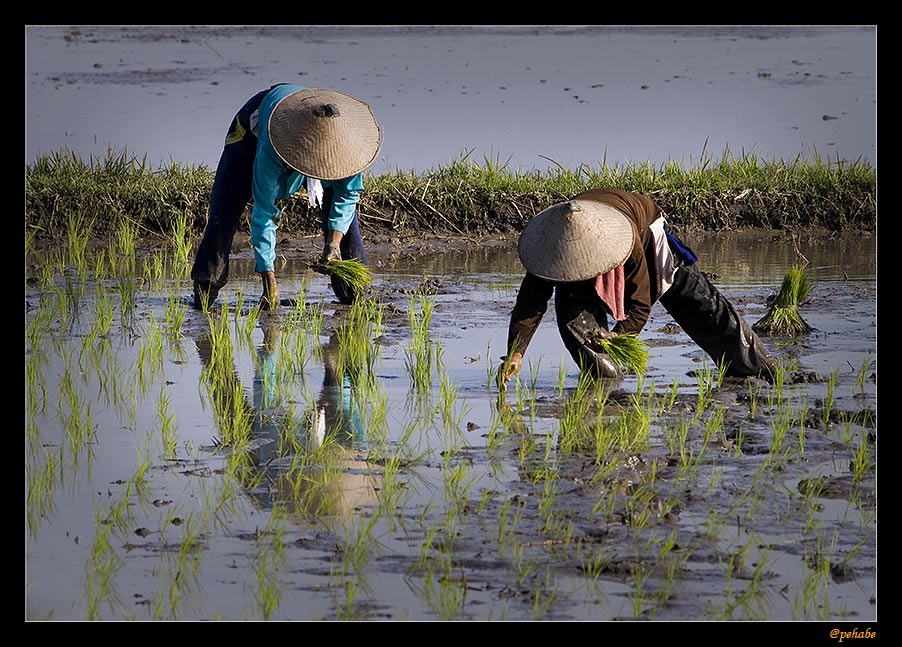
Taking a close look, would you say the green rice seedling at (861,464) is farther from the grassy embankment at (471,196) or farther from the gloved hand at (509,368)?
the grassy embankment at (471,196)

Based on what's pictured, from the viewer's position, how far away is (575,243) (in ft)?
13.5

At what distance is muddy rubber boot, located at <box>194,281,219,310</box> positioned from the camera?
6.15m

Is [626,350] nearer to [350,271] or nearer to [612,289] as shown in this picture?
[612,289]

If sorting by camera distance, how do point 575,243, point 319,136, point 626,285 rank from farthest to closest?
point 319,136, point 626,285, point 575,243

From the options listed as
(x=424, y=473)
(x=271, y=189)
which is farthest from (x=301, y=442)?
(x=271, y=189)

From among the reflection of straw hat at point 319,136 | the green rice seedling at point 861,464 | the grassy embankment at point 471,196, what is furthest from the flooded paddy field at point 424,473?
the grassy embankment at point 471,196

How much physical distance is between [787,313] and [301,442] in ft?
8.46

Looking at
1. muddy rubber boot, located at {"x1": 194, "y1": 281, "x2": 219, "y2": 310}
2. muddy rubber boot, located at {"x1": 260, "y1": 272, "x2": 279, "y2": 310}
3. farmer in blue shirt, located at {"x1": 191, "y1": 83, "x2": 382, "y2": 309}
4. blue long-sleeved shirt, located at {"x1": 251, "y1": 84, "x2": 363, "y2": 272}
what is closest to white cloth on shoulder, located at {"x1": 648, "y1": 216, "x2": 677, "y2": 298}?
farmer in blue shirt, located at {"x1": 191, "y1": 83, "x2": 382, "y2": 309}

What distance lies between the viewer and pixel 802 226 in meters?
8.16

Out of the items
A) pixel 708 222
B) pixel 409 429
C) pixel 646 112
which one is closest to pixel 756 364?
pixel 409 429

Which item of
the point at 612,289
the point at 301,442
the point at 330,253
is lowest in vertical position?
the point at 301,442

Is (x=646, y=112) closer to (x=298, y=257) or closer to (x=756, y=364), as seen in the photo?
(x=298, y=257)

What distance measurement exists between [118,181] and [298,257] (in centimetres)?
136

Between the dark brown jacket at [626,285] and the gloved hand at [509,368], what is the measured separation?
0.03 meters
